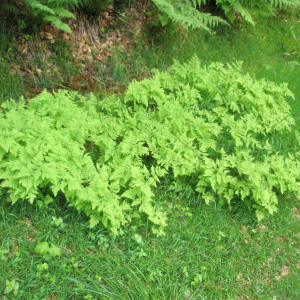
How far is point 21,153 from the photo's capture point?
249 cm

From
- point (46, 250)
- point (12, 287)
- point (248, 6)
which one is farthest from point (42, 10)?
point (248, 6)

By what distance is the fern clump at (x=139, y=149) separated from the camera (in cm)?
252

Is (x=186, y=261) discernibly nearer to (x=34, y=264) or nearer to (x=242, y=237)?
(x=242, y=237)

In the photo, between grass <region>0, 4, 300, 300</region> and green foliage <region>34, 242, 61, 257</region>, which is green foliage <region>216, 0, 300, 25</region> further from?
green foliage <region>34, 242, 61, 257</region>

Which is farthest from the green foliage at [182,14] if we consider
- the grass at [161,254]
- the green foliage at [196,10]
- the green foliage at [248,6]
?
the grass at [161,254]

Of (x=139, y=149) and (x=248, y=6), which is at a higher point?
(x=248, y=6)

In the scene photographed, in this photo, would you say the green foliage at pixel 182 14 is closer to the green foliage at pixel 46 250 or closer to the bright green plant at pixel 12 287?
the green foliage at pixel 46 250

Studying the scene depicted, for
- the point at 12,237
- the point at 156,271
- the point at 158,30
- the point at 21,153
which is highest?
the point at 158,30

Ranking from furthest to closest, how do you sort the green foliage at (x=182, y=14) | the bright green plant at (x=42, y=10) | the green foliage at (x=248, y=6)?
the green foliage at (x=248, y=6) → the green foliage at (x=182, y=14) → the bright green plant at (x=42, y=10)

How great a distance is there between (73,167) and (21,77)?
95.8 inches

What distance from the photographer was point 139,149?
119 inches

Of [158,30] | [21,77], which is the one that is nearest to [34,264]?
[21,77]

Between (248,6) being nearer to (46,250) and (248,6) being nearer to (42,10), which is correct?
(42,10)

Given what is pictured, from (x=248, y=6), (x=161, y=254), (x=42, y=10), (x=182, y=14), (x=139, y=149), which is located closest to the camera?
(x=161, y=254)
